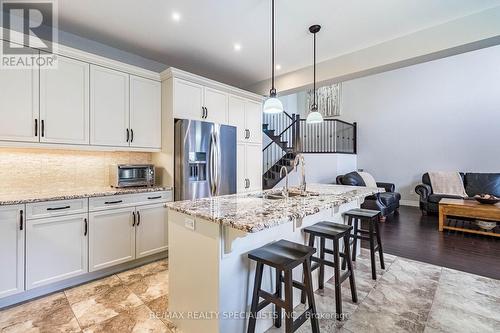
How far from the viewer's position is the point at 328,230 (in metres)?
2.18

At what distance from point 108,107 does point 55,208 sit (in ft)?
4.23

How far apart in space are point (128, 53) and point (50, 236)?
8.54 ft

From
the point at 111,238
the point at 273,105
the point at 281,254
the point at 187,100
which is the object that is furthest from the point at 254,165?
the point at 281,254

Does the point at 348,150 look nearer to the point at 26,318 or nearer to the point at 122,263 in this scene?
the point at 122,263

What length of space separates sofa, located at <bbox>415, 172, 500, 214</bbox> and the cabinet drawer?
6.56 metres

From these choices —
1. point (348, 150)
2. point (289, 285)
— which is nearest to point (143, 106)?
point (289, 285)

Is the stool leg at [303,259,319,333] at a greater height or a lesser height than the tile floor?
greater

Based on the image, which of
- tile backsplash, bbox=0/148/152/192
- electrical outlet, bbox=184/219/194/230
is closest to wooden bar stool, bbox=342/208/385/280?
electrical outlet, bbox=184/219/194/230

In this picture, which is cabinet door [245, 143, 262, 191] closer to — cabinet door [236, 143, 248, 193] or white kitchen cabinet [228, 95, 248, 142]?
cabinet door [236, 143, 248, 193]

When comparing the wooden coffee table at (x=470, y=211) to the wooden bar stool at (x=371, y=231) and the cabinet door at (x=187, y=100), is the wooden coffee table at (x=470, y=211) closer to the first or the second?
the wooden bar stool at (x=371, y=231)

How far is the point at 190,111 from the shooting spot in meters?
3.39

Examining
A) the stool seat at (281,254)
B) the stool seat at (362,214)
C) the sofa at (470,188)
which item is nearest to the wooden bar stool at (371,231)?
the stool seat at (362,214)

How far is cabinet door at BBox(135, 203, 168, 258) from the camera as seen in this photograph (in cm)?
295

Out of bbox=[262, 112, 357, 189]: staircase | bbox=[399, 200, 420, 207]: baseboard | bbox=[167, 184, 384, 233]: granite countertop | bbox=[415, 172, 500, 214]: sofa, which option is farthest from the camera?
bbox=[262, 112, 357, 189]: staircase
